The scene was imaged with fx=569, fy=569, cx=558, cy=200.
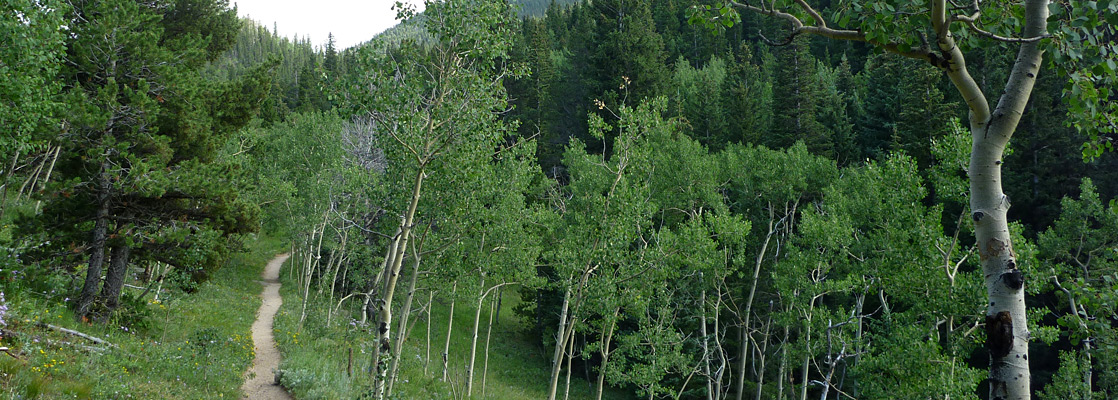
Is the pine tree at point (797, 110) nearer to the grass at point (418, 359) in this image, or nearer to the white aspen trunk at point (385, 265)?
the grass at point (418, 359)

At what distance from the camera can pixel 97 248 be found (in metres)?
12.1

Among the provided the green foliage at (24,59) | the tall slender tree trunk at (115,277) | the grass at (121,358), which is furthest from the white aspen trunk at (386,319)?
the tall slender tree trunk at (115,277)

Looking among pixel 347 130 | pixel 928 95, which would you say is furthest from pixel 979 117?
pixel 347 130

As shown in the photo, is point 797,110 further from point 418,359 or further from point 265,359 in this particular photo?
point 265,359

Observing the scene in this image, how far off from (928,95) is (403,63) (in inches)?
1176

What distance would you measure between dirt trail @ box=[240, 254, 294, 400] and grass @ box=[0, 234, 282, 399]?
1.10ft

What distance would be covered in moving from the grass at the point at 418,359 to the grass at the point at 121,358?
158cm

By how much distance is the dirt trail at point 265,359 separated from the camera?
469 inches

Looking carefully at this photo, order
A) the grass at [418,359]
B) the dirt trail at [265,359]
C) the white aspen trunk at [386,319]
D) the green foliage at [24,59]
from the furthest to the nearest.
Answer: the grass at [418,359], the dirt trail at [265,359], the white aspen trunk at [386,319], the green foliage at [24,59]

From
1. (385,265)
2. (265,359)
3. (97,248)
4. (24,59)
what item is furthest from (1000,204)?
(385,265)

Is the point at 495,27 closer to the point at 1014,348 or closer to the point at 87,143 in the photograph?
the point at 87,143

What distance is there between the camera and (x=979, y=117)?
13.3ft

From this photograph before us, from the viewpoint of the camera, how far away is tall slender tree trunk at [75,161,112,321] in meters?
11.9

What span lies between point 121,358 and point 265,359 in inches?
222
